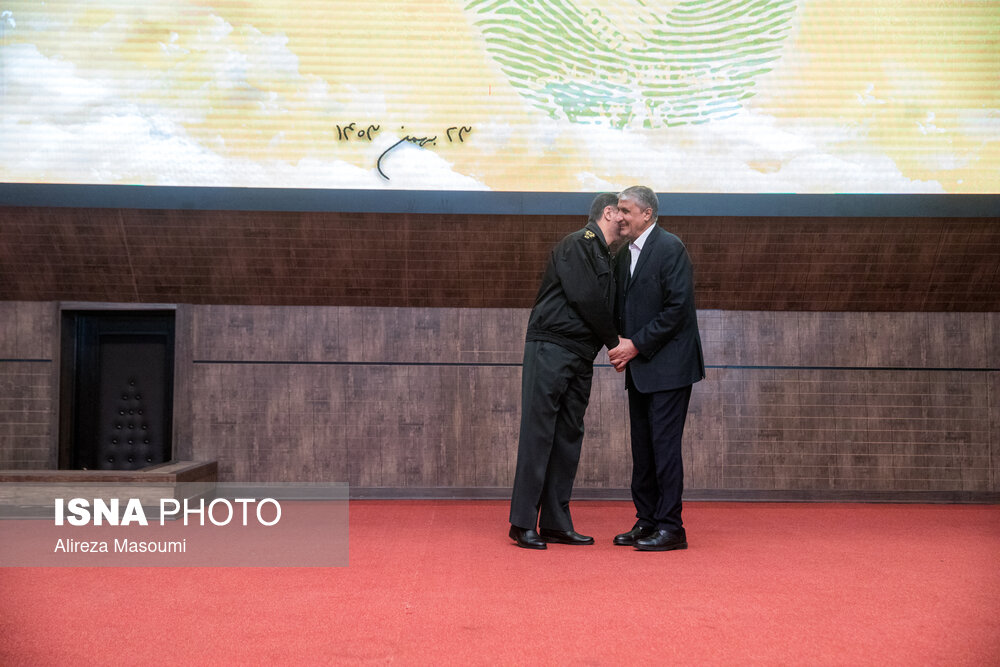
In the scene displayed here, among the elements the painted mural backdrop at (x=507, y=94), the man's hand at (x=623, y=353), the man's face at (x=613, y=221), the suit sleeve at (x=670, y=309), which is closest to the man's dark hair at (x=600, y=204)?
the man's face at (x=613, y=221)

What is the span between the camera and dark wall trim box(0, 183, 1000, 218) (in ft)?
13.3

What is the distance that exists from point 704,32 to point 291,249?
2.62m

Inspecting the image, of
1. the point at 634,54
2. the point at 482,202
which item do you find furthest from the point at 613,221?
the point at 634,54

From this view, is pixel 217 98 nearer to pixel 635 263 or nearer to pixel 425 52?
pixel 425 52

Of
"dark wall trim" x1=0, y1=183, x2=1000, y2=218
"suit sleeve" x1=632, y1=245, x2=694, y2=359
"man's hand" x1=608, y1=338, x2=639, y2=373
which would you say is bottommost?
"man's hand" x1=608, y1=338, x2=639, y2=373

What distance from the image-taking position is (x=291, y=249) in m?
4.22

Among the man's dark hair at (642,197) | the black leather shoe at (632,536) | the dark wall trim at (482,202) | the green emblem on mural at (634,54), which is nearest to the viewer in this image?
the black leather shoe at (632,536)

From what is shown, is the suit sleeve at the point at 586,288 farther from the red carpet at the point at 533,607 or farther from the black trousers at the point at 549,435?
the red carpet at the point at 533,607

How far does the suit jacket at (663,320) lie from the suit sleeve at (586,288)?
14cm

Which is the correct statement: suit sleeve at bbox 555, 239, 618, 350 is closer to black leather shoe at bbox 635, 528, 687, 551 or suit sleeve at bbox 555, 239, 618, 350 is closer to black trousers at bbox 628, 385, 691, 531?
black trousers at bbox 628, 385, 691, 531

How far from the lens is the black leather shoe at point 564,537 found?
2.92m

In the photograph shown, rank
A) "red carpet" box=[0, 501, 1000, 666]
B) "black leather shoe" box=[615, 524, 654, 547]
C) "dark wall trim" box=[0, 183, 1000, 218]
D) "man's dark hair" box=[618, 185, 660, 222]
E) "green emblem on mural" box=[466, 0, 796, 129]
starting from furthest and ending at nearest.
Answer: "green emblem on mural" box=[466, 0, 796, 129]
"dark wall trim" box=[0, 183, 1000, 218]
"man's dark hair" box=[618, 185, 660, 222]
"black leather shoe" box=[615, 524, 654, 547]
"red carpet" box=[0, 501, 1000, 666]

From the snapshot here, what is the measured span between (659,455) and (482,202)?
1817 millimetres

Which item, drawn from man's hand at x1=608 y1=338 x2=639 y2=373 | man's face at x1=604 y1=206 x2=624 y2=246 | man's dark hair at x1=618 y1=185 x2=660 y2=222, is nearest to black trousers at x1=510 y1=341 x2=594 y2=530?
man's hand at x1=608 y1=338 x2=639 y2=373
